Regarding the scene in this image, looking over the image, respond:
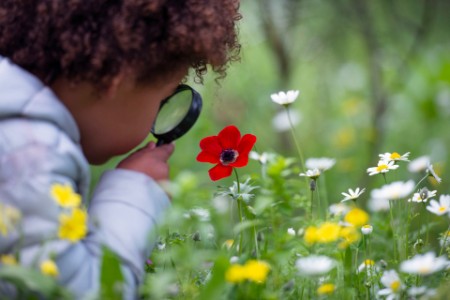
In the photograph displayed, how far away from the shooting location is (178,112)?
1.67 metres

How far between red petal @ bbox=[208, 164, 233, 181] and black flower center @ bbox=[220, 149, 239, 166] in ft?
0.04

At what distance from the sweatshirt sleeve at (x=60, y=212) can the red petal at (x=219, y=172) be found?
25cm

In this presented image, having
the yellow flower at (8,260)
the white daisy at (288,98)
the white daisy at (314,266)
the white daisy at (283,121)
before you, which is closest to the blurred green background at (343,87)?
the white daisy at (283,121)

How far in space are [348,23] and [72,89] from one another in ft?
9.21

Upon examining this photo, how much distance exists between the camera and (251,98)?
4.81m

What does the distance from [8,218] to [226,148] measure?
23.8 inches

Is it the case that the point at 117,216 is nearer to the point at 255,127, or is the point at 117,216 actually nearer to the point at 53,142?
the point at 53,142

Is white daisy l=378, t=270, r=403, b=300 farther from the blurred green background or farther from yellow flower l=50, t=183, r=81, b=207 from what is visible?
the blurred green background

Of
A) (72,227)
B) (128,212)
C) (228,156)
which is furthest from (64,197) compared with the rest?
(228,156)

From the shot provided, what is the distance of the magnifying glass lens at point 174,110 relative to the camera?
165 centimetres

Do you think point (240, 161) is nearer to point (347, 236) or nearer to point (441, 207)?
point (347, 236)

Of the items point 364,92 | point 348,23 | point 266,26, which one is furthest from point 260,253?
point 364,92

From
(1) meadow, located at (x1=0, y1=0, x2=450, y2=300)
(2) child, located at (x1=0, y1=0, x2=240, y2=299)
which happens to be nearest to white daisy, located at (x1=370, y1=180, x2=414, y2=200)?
(1) meadow, located at (x1=0, y1=0, x2=450, y2=300)

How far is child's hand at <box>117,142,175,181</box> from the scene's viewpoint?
1.50 metres
